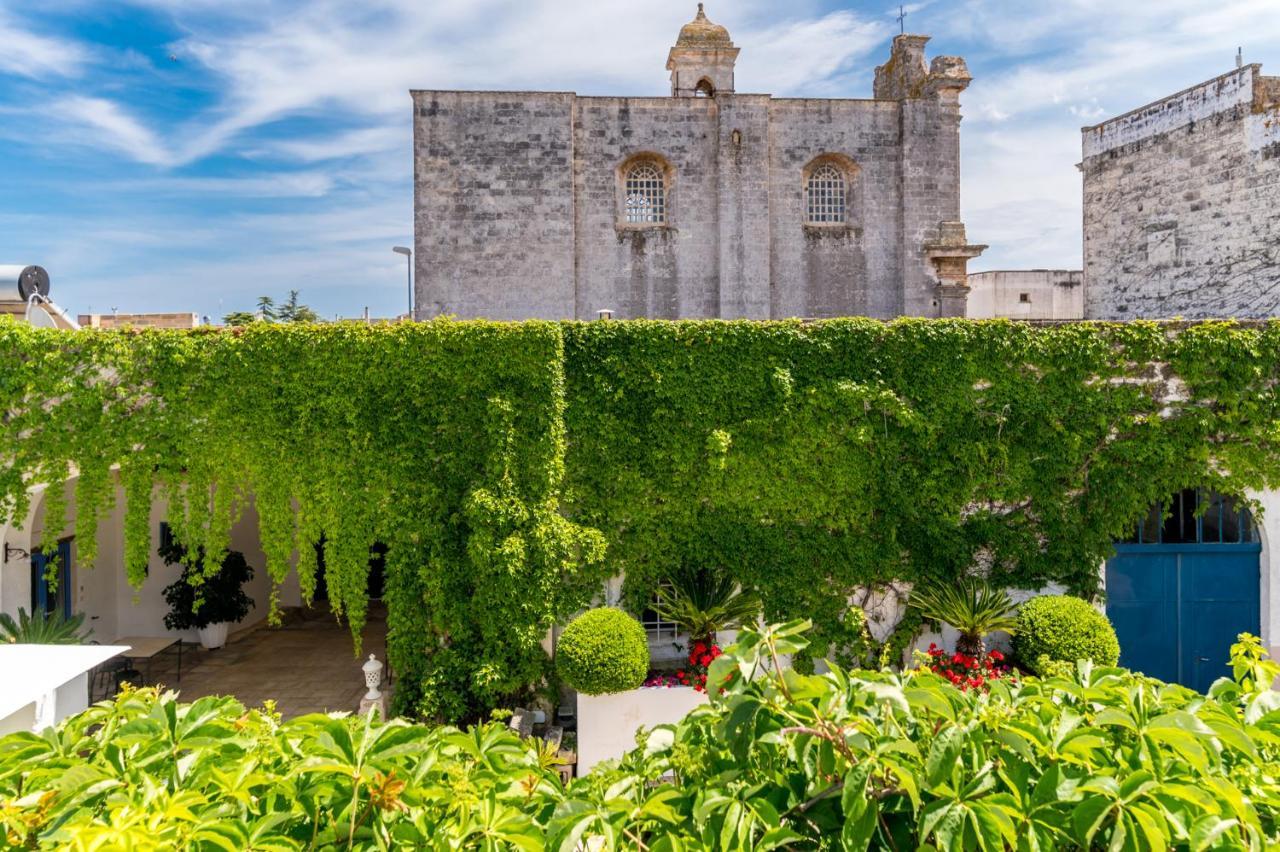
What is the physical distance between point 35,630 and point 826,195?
18.6m

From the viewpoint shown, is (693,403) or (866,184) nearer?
(693,403)

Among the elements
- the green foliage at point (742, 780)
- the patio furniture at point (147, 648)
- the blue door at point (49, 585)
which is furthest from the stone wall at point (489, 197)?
the green foliage at point (742, 780)

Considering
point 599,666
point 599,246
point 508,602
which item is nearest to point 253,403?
point 508,602

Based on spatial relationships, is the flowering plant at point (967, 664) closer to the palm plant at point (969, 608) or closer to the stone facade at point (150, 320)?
the palm plant at point (969, 608)

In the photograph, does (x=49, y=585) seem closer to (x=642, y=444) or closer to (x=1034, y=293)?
(x=642, y=444)

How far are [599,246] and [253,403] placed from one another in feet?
34.3

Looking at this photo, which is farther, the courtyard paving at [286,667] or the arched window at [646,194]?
the arched window at [646,194]

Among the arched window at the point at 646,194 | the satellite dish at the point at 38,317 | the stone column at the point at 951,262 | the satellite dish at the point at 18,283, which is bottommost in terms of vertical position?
the satellite dish at the point at 38,317

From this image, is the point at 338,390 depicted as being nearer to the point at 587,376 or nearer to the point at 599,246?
the point at 587,376

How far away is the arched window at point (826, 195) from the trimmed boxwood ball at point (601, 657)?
45.4 feet

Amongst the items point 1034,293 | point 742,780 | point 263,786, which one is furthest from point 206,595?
point 1034,293

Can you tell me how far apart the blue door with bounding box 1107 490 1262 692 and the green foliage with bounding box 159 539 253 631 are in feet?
50.6

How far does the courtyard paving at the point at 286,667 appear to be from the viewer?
490 inches

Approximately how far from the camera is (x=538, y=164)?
1889 cm
